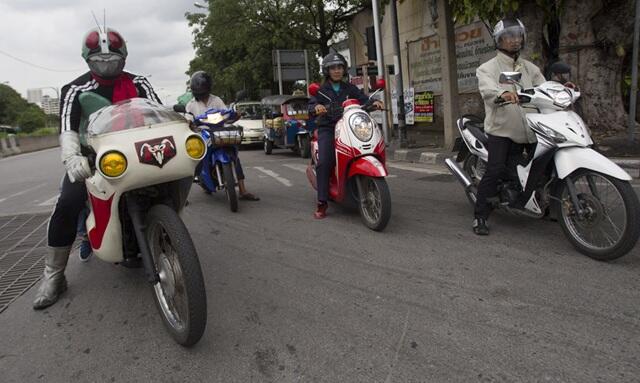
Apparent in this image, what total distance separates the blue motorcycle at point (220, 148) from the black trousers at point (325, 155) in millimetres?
1414

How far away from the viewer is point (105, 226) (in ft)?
10.0

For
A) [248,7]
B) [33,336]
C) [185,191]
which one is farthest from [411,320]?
[248,7]

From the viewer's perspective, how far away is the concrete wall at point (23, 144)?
30.7 metres

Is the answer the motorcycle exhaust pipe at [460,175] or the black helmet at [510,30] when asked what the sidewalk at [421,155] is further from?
the black helmet at [510,30]

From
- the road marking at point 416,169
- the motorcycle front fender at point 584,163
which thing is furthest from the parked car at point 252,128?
the motorcycle front fender at point 584,163

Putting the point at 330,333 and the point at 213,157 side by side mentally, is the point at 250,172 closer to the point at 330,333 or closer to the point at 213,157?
the point at 213,157

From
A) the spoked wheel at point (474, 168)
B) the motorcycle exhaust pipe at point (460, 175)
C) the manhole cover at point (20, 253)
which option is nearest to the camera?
the manhole cover at point (20, 253)

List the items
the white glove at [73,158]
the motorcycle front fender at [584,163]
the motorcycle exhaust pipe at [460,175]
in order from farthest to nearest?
the motorcycle exhaust pipe at [460,175]
the motorcycle front fender at [584,163]
the white glove at [73,158]

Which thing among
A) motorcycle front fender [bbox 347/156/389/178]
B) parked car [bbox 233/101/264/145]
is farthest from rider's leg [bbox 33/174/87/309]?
parked car [bbox 233/101/264/145]

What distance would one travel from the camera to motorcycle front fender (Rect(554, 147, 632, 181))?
11.4 ft

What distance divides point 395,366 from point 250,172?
8.35 m

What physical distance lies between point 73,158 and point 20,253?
8.94 feet

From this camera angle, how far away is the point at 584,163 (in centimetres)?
361

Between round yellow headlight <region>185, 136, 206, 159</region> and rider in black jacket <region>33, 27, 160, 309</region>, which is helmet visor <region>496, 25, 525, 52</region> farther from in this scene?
rider in black jacket <region>33, 27, 160, 309</region>
